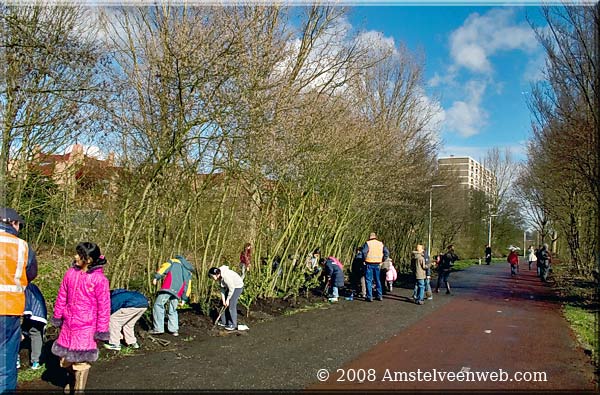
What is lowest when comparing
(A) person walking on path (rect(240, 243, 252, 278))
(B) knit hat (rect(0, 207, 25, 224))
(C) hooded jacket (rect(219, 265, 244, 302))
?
(C) hooded jacket (rect(219, 265, 244, 302))

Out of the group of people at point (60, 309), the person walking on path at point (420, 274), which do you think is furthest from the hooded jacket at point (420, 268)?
the group of people at point (60, 309)

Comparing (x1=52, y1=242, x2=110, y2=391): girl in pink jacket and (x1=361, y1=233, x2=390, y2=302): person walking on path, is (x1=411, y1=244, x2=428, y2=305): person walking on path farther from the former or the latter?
(x1=52, y1=242, x2=110, y2=391): girl in pink jacket

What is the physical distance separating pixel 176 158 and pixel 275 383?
5.26m

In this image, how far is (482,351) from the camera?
9.12m

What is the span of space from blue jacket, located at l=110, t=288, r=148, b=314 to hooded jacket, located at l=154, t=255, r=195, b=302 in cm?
94

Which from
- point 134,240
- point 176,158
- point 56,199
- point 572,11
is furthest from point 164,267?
point 572,11

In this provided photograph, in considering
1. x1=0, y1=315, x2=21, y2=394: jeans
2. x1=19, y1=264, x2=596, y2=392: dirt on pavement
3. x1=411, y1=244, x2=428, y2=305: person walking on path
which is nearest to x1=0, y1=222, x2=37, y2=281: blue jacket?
x1=0, y1=315, x2=21, y2=394: jeans

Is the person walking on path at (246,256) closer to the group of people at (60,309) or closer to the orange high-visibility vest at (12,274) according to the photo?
the group of people at (60,309)

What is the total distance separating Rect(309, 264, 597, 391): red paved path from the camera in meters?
7.15

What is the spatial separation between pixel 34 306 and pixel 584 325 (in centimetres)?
1111

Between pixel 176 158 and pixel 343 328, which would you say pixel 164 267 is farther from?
pixel 343 328

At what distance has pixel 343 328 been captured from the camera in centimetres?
1124

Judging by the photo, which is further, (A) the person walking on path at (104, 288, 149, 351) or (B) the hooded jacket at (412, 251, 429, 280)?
(B) the hooded jacket at (412, 251, 429, 280)

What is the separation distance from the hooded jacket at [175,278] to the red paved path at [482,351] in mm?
3366
